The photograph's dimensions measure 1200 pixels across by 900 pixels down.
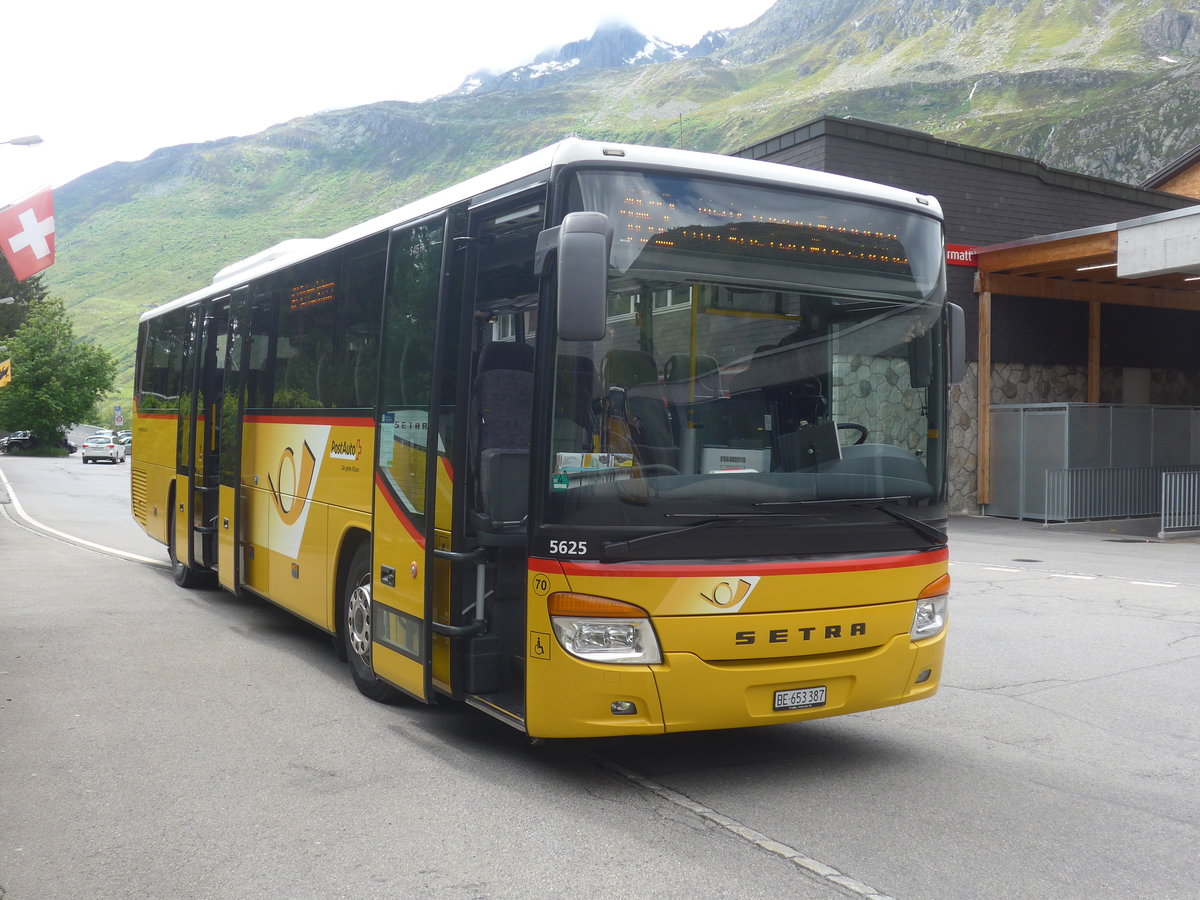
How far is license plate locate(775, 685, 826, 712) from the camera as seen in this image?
203 inches

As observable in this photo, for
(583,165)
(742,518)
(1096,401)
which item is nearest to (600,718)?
(742,518)

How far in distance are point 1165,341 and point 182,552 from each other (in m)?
23.7

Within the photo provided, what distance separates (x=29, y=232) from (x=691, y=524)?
70.7ft

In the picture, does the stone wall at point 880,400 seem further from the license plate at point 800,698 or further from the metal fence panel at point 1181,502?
the metal fence panel at point 1181,502

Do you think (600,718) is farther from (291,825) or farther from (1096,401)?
(1096,401)

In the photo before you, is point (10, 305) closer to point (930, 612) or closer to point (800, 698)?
point (930, 612)

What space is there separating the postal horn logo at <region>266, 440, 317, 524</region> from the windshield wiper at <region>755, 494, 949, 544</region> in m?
3.77

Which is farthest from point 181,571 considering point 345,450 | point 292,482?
point 345,450

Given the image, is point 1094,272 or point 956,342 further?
point 1094,272

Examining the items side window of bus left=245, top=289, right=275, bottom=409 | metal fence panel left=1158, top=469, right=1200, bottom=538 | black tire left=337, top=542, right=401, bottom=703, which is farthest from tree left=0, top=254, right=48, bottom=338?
black tire left=337, top=542, right=401, bottom=703

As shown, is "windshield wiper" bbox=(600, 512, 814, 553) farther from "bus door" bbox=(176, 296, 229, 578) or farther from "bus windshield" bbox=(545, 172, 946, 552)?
"bus door" bbox=(176, 296, 229, 578)

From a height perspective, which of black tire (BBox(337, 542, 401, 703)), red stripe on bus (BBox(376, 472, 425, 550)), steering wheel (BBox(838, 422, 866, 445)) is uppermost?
steering wheel (BBox(838, 422, 866, 445))

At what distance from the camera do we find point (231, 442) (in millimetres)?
9469

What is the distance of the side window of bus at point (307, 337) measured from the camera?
24.8 ft
